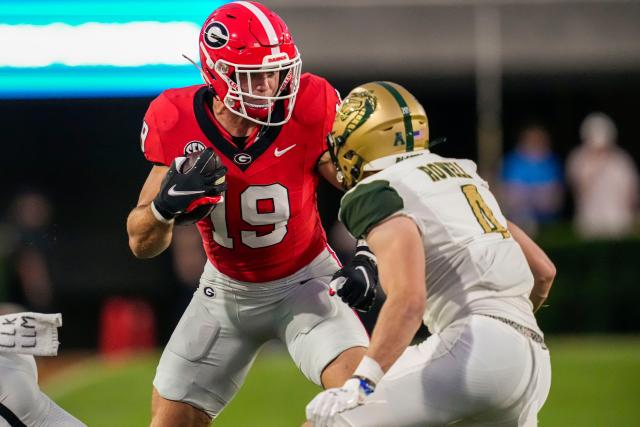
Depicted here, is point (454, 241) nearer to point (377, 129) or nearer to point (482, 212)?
point (482, 212)

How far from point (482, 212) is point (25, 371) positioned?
1.49 meters

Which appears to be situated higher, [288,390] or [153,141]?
[153,141]

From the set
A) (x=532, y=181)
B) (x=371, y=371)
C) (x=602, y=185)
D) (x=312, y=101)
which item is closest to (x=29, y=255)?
(x=532, y=181)

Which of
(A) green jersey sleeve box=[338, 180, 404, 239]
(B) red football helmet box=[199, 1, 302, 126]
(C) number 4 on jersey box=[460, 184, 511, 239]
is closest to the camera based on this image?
(A) green jersey sleeve box=[338, 180, 404, 239]

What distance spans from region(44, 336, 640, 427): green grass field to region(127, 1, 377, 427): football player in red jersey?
8.35ft

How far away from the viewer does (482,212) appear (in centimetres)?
347

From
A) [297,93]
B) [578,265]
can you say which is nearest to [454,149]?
[578,265]

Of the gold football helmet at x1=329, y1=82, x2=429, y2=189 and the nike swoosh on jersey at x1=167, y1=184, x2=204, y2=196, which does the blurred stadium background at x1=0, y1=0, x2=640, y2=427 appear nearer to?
the nike swoosh on jersey at x1=167, y1=184, x2=204, y2=196

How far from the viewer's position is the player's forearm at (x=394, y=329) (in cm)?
316

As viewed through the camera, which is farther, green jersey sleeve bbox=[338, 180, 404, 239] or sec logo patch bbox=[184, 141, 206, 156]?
sec logo patch bbox=[184, 141, 206, 156]

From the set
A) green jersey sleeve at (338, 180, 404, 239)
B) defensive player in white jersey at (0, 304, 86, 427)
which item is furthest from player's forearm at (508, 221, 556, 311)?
defensive player in white jersey at (0, 304, 86, 427)

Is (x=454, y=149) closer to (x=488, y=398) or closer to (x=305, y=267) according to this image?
(x=305, y=267)

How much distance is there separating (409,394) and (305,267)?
44.9 inches

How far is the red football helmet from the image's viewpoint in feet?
13.5
